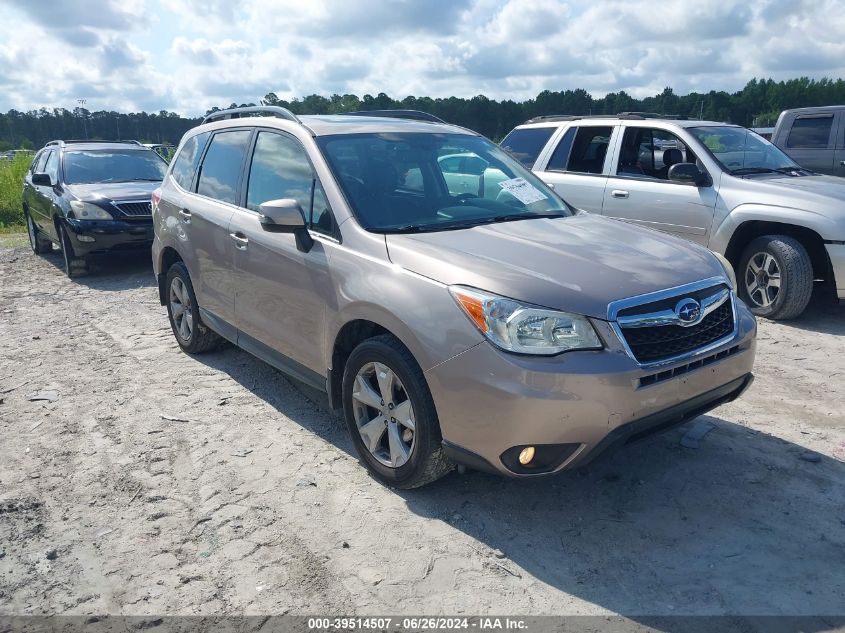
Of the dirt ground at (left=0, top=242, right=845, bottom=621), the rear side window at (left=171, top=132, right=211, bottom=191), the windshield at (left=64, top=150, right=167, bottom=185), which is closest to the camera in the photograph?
the dirt ground at (left=0, top=242, right=845, bottom=621)

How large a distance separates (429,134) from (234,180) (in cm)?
139

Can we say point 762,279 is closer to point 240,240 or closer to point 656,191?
point 656,191

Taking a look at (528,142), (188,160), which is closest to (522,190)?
(188,160)

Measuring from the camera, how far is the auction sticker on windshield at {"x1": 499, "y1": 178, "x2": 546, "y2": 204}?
4.36 m

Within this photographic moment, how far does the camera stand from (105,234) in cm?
936

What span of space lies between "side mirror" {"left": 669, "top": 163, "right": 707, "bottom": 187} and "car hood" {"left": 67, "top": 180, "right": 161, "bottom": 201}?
271 inches

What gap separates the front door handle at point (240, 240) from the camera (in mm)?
4491

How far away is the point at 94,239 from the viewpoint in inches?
368

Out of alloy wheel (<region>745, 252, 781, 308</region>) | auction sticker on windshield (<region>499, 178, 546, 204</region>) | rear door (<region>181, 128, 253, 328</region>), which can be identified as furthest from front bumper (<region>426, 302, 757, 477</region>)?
alloy wheel (<region>745, 252, 781, 308</region>)

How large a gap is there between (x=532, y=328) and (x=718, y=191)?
471cm

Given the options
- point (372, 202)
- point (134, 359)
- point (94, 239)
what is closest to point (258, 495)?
point (372, 202)

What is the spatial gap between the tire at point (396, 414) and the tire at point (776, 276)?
4437 millimetres

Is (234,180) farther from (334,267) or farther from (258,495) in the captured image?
(258,495)

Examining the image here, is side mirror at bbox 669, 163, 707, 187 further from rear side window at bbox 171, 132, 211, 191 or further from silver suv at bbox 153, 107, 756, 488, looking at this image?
rear side window at bbox 171, 132, 211, 191
